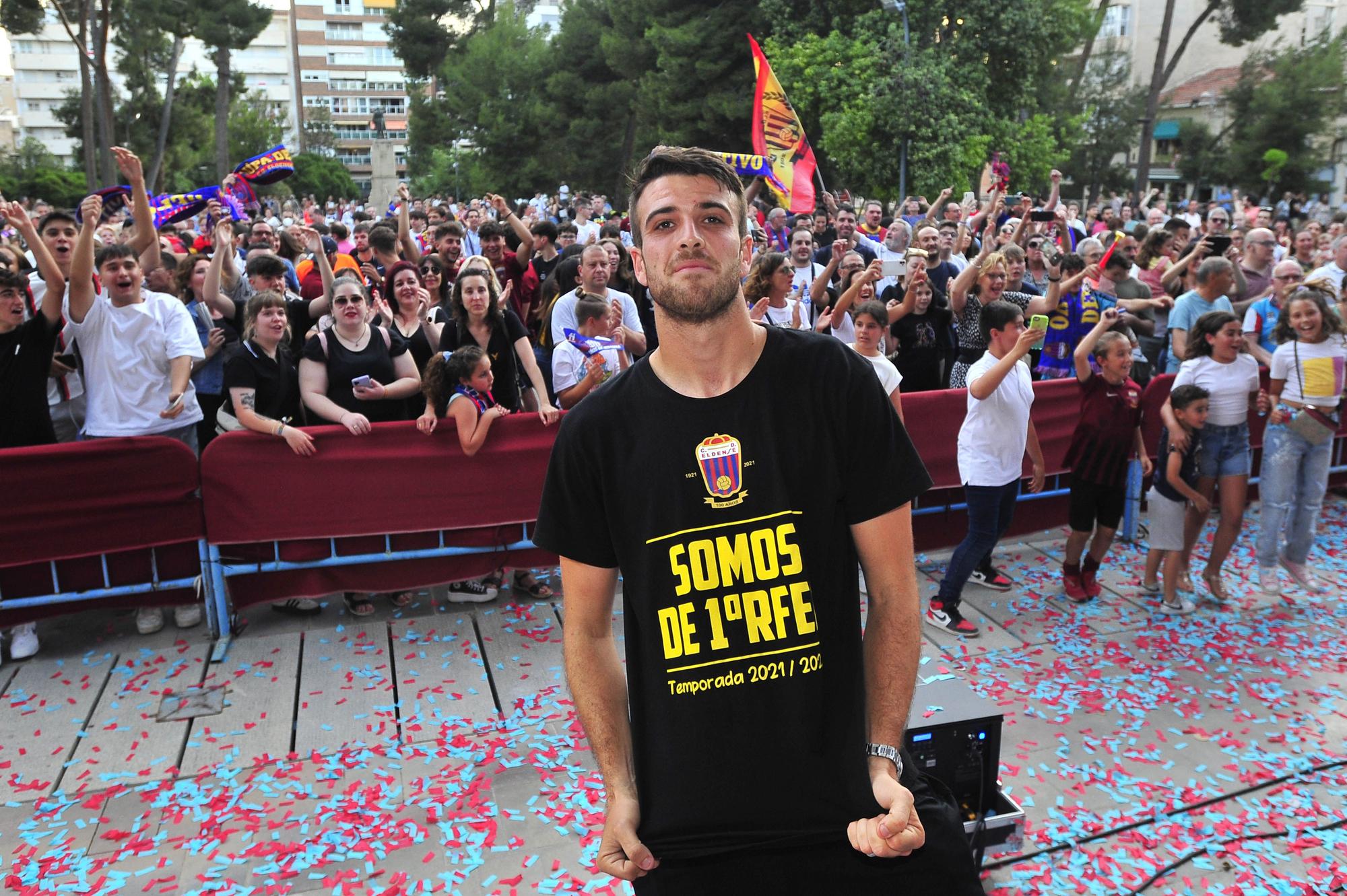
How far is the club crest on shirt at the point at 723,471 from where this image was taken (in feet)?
7.07

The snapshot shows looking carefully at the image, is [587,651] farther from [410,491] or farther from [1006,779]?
[410,491]

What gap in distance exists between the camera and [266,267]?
25.1 ft

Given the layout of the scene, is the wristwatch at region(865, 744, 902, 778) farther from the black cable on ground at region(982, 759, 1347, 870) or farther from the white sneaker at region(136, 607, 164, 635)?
the white sneaker at region(136, 607, 164, 635)

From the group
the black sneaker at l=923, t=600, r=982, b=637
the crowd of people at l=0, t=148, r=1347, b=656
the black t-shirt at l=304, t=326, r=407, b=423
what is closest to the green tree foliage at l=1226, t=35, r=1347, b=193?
the crowd of people at l=0, t=148, r=1347, b=656

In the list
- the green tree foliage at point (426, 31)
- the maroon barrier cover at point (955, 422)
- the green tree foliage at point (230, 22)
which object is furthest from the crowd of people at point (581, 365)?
the green tree foliage at point (426, 31)

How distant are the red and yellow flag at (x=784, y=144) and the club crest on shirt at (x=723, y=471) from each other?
10229 mm

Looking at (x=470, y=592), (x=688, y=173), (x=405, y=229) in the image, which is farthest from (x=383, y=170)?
(x=688, y=173)

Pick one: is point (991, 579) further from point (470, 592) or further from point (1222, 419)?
point (470, 592)

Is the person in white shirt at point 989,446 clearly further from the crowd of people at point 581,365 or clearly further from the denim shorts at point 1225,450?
the denim shorts at point 1225,450

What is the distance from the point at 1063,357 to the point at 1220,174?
1547 inches

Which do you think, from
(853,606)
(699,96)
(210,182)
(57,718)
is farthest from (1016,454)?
(210,182)

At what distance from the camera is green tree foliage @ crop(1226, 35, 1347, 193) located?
38344 millimetres

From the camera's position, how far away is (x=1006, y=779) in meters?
4.69

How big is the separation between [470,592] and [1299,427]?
5424 millimetres
